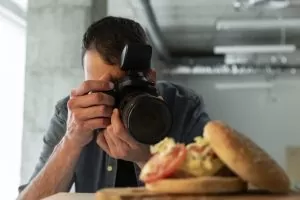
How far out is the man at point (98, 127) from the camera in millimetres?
826

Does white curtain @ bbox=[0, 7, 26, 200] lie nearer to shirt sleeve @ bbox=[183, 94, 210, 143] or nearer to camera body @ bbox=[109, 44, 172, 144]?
shirt sleeve @ bbox=[183, 94, 210, 143]

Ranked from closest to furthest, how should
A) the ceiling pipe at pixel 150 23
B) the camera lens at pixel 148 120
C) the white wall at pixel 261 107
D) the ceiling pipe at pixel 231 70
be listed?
1. the camera lens at pixel 148 120
2. the ceiling pipe at pixel 150 23
3. the ceiling pipe at pixel 231 70
4. the white wall at pixel 261 107

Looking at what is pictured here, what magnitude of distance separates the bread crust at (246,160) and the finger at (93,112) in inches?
13.0

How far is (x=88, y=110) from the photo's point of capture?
2.72ft

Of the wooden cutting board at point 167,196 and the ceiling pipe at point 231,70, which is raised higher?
the ceiling pipe at point 231,70

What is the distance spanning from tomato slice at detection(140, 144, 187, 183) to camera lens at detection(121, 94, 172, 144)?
0.19 metres

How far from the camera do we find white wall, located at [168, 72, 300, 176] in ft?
15.6

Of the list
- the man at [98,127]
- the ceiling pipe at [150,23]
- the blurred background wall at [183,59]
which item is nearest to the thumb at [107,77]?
the man at [98,127]

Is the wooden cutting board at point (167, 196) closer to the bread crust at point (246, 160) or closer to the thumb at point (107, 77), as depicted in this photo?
the bread crust at point (246, 160)

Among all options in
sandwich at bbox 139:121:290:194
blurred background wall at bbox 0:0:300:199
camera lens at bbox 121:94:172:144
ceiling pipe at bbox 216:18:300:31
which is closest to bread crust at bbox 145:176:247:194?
sandwich at bbox 139:121:290:194

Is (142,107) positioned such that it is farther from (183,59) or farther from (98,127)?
(183,59)

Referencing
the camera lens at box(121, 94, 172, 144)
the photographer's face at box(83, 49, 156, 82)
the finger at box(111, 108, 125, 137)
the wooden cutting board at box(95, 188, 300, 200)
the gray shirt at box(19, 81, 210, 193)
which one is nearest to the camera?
the wooden cutting board at box(95, 188, 300, 200)

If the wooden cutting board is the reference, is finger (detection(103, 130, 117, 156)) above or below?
above

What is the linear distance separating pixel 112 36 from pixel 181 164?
1.72 feet
